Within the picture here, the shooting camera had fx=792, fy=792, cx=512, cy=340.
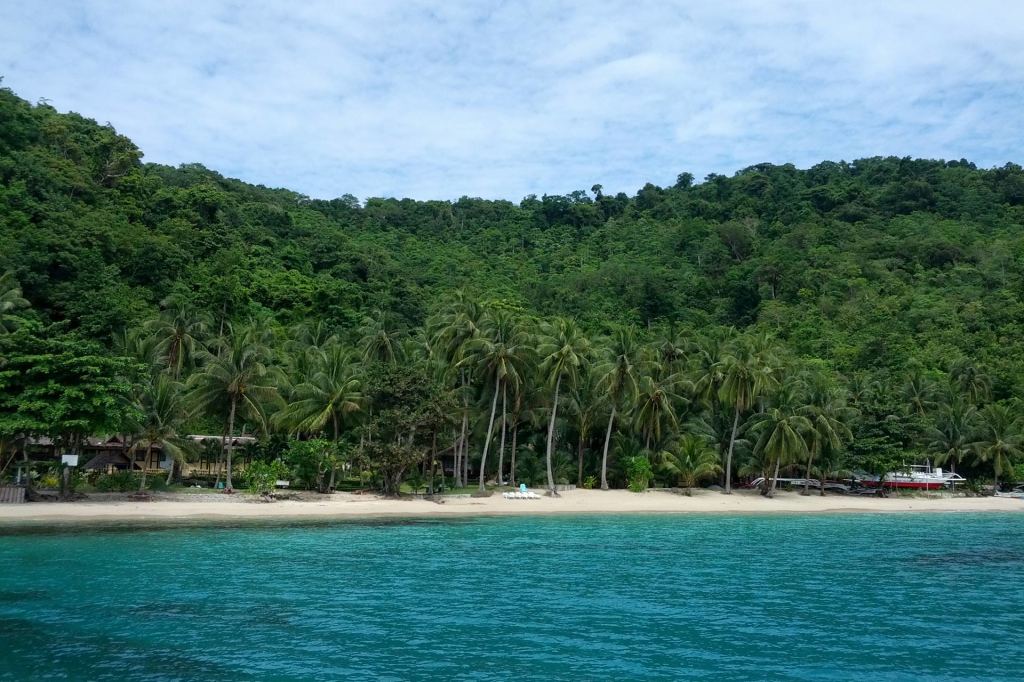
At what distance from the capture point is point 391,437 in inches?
1802

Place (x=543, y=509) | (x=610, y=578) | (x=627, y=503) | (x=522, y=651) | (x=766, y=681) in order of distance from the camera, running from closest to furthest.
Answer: (x=766, y=681) < (x=522, y=651) < (x=610, y=578) < (x=543, y=509) < (x=627, y=503)

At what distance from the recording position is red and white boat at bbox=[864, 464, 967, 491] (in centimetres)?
6303

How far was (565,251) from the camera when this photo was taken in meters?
115

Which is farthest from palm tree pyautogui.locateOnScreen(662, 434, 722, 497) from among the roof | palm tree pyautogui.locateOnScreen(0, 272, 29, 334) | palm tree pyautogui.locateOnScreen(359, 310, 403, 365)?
palm tree pyautogui.locateOnScreen(0, 272, 29, 334)

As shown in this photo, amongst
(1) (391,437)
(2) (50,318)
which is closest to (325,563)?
(1) (391,437)

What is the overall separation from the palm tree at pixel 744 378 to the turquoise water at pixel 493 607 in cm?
2227

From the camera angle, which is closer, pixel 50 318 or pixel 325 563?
pixel 325 563

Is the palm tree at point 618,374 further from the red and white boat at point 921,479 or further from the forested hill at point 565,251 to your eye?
the forested hill at point 565,251

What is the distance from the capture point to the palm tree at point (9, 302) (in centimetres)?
4284

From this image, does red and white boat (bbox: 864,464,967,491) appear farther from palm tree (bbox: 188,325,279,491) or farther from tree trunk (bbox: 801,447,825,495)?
palm tree (bbox: 188,325,279,491)

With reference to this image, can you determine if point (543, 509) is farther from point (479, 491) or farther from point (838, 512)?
point (838, 512)

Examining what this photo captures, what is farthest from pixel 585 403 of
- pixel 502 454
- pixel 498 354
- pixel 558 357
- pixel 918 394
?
pixel 918 394

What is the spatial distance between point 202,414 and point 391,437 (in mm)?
10976

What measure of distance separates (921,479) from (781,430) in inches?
706
